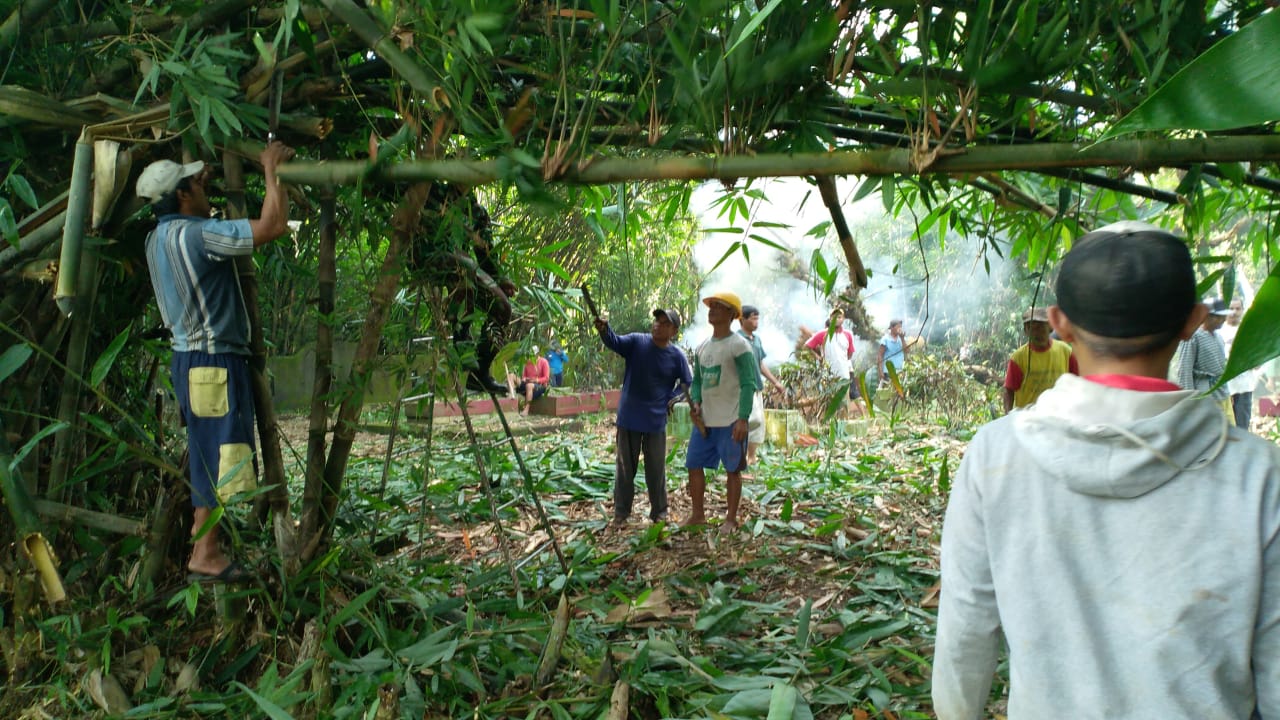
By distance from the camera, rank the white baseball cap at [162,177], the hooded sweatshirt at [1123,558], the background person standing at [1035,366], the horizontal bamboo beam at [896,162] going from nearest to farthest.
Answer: the hooded sweatshirt at [1123,558] → the horizontal bamboo beam at [896,162] → the white baseball cap at [162,177] → the background person standing at [1035,366]

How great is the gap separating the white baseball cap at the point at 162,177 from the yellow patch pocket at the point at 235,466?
0.71m

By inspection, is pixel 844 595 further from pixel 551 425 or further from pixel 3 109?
pixel 551 425

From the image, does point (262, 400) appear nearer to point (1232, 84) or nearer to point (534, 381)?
point (1232, 84)

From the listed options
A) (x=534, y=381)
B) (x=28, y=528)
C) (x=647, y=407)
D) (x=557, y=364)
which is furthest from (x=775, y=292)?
Answer: (x=28, y=528)

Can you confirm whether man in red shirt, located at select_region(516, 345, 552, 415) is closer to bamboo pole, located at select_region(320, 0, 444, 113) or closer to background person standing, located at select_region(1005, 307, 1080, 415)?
background person standing, located at select_region(1005, 307, 1080, 415)

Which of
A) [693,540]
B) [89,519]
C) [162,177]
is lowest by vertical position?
[693,540]

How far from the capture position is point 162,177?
230cm

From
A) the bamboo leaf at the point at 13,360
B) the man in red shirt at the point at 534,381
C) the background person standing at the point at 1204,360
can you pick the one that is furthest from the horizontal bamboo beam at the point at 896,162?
the man in red shirt at the point at 534,381

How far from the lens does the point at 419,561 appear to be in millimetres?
3348

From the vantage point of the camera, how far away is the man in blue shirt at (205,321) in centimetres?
230

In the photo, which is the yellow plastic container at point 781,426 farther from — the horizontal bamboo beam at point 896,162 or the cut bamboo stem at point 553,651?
the horizontal bamboo beam at point 896,162

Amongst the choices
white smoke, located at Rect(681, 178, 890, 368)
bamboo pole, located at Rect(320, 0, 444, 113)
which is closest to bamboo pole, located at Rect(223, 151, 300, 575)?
bamboo pole, located at Rect(320, 0, 444, 113)

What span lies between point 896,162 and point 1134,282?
0.62 m

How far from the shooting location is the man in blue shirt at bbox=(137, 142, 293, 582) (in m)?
2.30
